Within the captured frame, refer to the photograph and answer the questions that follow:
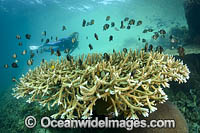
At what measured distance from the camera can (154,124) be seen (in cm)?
315

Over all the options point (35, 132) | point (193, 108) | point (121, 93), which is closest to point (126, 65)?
point (121, 93)

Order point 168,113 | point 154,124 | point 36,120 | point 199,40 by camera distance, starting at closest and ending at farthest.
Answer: point 154,124 → point 168,113 → point 36,120 → point 199,40

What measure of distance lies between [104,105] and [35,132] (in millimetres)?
3605

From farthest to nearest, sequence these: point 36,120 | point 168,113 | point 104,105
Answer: point 36,120, point 168,113, point 104,105

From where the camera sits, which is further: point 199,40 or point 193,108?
point 199,40

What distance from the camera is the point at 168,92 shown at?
5.34 metres

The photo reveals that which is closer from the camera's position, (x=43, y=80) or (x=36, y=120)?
(x=43, y=80)

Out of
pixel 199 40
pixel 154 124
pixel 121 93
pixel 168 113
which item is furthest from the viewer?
pixel 199 40

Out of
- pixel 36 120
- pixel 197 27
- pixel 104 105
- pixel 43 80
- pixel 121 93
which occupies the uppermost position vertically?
pixel 197 27

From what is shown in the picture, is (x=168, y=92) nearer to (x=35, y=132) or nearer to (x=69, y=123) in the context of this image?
(x=69, y=123)

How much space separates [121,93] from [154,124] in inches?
57.3

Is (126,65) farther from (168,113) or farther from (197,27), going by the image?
(197,27)

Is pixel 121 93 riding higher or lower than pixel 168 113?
higher

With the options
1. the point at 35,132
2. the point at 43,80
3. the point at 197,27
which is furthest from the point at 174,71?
the point at 197,27
